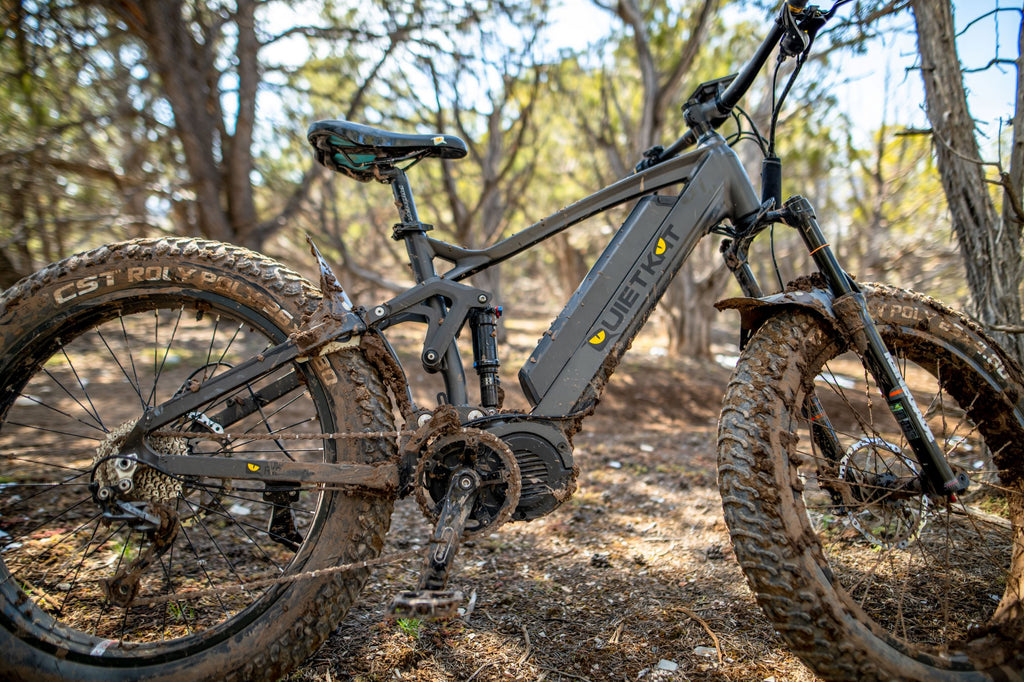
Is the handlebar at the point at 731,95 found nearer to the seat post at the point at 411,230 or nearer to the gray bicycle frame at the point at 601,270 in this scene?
the gray bicycle frame at the point at 601,270

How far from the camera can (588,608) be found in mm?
Result: 2123

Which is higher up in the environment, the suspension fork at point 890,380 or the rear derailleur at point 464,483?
the suspension fork at point 890,380

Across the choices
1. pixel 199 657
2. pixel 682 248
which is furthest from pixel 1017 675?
pixel 199 657

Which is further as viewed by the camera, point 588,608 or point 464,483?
point 588,608

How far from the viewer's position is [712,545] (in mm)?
2607

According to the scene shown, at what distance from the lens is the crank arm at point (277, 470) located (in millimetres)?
1673

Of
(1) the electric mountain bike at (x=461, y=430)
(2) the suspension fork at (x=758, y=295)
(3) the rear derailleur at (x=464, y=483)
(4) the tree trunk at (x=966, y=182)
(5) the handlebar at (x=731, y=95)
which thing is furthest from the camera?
(4) the tree trunk at (x=966, y=182)

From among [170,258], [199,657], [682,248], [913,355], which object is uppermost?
[682,248]

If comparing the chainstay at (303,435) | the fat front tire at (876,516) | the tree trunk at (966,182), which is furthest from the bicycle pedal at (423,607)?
the tree trunk at (966,182)

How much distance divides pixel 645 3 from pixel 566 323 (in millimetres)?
8673

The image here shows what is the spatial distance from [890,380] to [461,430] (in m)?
1.45

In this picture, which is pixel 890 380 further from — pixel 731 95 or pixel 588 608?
pixel 588 608

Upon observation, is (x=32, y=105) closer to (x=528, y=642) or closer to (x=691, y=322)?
(x=528, y=642)

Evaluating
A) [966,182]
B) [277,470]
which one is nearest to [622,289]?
[277,470]
